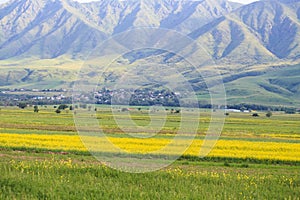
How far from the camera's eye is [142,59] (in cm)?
3509

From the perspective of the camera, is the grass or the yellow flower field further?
the yellow flower field

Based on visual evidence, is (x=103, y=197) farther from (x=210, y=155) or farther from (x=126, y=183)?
(x=210, y=155)

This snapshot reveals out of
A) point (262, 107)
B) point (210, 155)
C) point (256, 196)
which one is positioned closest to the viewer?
point (256, 196)

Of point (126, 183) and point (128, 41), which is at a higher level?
point (128, 41)

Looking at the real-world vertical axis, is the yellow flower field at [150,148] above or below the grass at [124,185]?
below

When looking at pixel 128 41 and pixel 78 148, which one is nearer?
pixel 128 41

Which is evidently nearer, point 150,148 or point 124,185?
point 124,185

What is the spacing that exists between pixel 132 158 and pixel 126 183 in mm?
11349

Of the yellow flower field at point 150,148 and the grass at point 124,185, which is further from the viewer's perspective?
the yellow flower field at point 150,148

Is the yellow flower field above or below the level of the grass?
below

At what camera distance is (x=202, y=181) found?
22.0 metres

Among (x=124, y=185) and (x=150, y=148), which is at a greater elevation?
(x=124, y=185)

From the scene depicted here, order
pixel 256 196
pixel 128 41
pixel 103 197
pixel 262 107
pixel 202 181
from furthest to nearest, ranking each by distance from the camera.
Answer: pixel 262 107 → pixel 128 41 → pixel 202 181 → pixel 256 196 → pixel 103 197

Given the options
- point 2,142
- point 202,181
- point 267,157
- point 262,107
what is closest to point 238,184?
point 202,181
